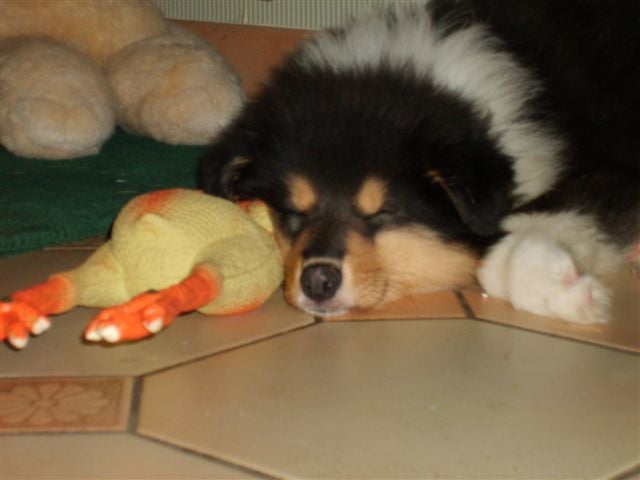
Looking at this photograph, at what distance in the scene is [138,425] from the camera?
1846 millimetres

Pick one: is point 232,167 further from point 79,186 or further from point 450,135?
point 79,186

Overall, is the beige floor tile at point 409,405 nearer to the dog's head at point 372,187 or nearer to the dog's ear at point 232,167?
the dog's head at point 372,187

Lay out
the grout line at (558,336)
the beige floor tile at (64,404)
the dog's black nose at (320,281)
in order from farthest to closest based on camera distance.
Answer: the dog's black nose at (320,281)
the grout line at (558,336)
the beige floor tile at (64,404)

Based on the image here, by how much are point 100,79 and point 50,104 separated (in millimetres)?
410

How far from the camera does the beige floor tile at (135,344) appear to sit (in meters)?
2.13

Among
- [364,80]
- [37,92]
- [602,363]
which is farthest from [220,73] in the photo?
[602,363]

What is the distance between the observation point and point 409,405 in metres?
1.95

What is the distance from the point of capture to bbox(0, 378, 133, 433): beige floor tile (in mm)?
1838

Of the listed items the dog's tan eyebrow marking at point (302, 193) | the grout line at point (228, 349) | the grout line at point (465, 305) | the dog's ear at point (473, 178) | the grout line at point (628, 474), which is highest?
the dog's ear at point (473, 178)

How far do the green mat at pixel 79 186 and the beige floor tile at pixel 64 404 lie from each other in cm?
90

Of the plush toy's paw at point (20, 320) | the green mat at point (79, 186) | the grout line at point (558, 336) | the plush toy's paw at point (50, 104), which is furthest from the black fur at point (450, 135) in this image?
the plush toy's paw at point (50, 104)

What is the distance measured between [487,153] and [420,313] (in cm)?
47

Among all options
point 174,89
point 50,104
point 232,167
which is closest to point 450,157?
point 232,167

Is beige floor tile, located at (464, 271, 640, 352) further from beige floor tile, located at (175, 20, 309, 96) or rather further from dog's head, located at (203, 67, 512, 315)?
beige floor tile, located at (175, 20, 309, 96)
